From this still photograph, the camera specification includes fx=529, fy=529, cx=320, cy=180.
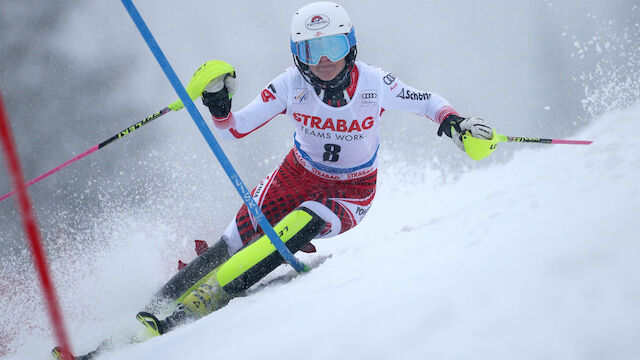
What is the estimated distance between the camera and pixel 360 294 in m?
1.59

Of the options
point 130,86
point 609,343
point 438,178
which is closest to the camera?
point 609,343

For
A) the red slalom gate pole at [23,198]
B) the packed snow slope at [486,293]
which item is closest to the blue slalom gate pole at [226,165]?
the packed snow slope at [486,293]

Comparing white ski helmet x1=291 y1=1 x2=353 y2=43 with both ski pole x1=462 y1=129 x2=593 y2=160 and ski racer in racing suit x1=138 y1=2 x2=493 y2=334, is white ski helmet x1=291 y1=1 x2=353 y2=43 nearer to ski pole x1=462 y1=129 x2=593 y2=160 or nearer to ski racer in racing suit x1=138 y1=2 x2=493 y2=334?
ski racer in racing suit x1=138 y1=2 x2=493 y2=334

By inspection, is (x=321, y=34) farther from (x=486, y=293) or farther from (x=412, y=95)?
(x=486, y=293)

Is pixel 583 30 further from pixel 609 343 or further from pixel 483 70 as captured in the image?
pixel 609 343

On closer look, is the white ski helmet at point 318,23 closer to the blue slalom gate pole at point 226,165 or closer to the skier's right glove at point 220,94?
the skier's right glove at point 220,94

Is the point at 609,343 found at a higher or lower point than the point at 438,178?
higher

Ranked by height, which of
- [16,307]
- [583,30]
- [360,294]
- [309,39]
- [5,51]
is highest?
[5,51]

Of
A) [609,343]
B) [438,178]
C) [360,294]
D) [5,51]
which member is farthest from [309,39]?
[5,51]

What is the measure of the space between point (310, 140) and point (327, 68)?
45 cm

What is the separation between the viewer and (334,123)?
267 cm

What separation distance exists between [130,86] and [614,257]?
7247mm

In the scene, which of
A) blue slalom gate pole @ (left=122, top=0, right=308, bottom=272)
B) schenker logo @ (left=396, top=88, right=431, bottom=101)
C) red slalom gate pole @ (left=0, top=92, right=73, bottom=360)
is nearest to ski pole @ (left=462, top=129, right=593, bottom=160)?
schenker logo @ (left=396, top=88, right=431, bottom=101)

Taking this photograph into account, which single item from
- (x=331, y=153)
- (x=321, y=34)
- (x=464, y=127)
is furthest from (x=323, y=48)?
(x=464, y=127)
